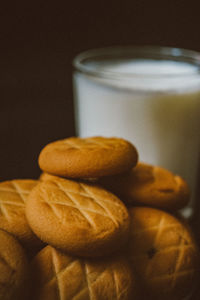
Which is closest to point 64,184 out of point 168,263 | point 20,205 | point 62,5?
point 20,205

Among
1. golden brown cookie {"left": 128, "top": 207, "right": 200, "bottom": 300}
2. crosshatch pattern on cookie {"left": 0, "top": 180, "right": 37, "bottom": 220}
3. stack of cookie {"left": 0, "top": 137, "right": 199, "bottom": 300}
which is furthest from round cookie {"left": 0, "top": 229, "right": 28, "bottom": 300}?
golden brown cookie {"left": 128, "top": 207, "right": 200, "bottom": 300}

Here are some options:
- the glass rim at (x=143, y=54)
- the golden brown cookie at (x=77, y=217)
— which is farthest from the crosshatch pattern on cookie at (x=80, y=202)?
the glass rim at (x=143, y=54)

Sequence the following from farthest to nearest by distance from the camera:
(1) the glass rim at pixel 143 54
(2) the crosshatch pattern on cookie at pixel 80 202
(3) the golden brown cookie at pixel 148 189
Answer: (1) the glass rim at pixel 143 54 → (3) the golden brown cookie at pixel 148 189 → (2) the crosshatch pattern on cookie at pixel 80 202

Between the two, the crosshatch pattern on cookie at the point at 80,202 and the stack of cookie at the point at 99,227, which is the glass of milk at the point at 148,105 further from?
the crosshatch pattern on cookie at the point at 80,202

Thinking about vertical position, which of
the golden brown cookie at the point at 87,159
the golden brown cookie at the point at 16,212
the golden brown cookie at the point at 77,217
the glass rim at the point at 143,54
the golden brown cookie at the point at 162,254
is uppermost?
the glass rim at the point at 143,54

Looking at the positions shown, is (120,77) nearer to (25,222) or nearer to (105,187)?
(105,187)

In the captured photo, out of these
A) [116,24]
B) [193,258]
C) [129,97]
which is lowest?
[193,258]
